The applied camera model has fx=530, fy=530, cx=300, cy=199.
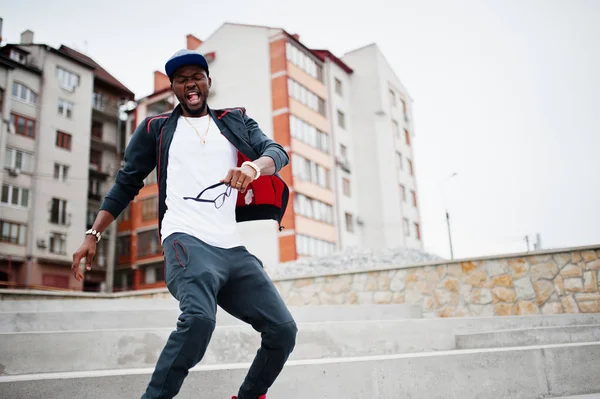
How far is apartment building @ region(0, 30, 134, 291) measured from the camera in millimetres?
31891

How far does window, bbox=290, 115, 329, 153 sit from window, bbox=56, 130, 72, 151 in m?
16.0

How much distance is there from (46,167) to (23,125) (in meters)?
2.93

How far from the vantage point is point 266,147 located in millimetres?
2859

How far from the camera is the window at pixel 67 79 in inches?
1426

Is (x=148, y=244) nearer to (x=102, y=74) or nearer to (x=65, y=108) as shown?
(x=65, y=108)

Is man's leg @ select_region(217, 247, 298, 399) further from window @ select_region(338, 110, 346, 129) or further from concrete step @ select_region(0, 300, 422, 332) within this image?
window @ select_region(338, 110, 346, 129)

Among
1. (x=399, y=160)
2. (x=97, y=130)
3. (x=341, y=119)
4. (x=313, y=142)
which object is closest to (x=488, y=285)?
(x=313, y=142)

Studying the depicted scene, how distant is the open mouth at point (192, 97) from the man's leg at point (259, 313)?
32.5 inches

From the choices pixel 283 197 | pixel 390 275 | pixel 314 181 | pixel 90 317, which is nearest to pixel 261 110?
pixel 314 181

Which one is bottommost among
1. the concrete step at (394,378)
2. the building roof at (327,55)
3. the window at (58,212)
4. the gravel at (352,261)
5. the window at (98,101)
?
the concrete step at (394,378)

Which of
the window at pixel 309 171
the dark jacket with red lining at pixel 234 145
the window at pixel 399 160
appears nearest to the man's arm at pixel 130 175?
the dark jacket with red lining at pixel 234 145

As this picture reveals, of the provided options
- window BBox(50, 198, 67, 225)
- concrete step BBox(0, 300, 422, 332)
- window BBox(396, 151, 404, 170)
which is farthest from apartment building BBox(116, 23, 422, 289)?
concrete step BBox(0, 300, 422, 332)

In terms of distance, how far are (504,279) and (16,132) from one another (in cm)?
3237

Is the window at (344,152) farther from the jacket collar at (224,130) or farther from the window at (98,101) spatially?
the jacket collar at (224,130)
